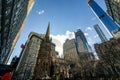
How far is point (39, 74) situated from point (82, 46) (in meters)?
138

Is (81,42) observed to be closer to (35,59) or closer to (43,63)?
(35,59)

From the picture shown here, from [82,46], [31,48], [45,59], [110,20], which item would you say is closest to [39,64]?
[45,59]

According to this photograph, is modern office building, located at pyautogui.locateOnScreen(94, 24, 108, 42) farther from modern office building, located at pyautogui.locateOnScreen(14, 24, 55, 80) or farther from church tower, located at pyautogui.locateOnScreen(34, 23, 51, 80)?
church tower, located at pyautogui.locateOnScreen(34, 23, 51, 80)

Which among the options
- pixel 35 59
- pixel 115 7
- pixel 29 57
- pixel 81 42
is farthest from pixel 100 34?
pixel 115 7

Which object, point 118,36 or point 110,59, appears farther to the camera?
point 118,36

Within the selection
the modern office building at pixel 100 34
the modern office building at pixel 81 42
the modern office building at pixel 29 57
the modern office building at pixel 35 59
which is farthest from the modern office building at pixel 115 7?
the modern office building at pixel 81 42

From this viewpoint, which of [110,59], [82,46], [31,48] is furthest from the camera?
[82,46]

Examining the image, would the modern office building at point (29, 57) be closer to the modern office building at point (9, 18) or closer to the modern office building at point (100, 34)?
the modern office building at point (9, 18)

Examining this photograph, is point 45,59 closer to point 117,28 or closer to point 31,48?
point 117,28

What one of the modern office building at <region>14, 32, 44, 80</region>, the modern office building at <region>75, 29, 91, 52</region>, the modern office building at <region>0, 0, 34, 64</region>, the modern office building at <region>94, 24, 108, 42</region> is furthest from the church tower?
the modern office building at <region>94, 24, 108, 42</region>

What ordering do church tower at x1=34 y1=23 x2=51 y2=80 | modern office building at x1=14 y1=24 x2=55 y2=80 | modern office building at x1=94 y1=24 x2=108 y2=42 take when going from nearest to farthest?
church tower at x1=34 y1=23 x2=51 y2=80, modern office building at x1=14 y1=24 x2=55 y2=80, modern office building at x1=94 y1=24 x2=108 y2=42

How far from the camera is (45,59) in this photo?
4531 centimetres

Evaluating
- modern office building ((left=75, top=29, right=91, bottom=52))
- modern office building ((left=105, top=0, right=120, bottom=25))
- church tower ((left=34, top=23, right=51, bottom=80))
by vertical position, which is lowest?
church tower ((left=34, top=23, right=51, bottom=80))

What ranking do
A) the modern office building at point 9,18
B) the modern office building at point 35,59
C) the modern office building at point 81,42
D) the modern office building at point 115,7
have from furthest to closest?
the modern office building at point 81,42 < the modern office building at point 35,59 < the modern office building at point 115,7 < the modern office building at point 9,18
